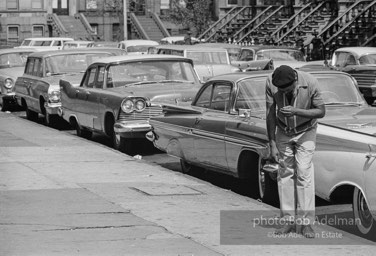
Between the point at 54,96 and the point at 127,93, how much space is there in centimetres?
461

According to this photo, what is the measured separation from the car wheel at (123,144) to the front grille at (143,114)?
1.64ft

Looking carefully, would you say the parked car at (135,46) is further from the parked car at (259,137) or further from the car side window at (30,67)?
the parked car at (259,137)

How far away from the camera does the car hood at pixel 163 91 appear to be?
15367 mm

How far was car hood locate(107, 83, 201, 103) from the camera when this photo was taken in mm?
15367

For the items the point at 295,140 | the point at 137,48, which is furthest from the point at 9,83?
the point at 295,140

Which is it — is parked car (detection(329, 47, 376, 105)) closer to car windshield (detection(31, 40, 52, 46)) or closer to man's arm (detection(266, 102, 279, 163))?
man's arm (detection(266, 102, 279, 163))

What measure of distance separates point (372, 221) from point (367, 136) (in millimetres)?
807

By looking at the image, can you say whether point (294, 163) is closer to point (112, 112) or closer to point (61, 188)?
point (61, 188)

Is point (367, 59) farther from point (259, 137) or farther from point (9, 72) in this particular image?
point (259, 137)

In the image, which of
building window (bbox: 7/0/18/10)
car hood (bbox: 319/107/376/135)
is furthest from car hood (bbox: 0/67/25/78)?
building window (bbox: 7/0/18/10)

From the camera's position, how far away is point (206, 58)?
2533cm

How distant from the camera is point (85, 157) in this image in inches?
584

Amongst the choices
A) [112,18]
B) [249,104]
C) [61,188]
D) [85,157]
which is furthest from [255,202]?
[112,18]

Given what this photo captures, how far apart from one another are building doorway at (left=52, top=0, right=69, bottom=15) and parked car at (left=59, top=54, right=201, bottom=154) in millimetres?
51486
